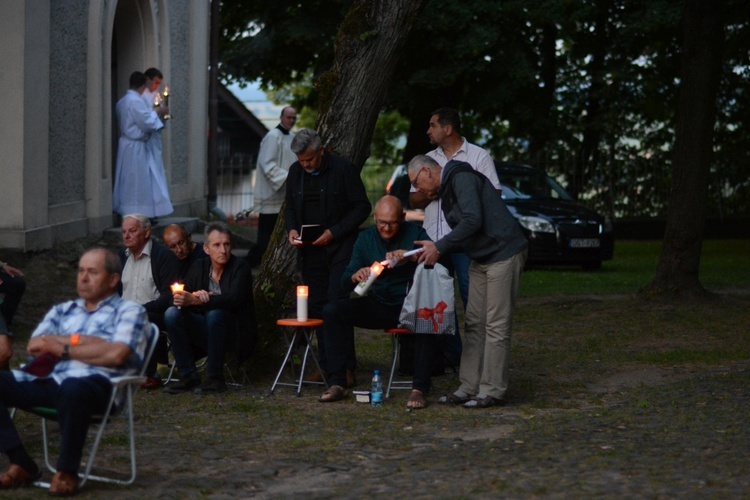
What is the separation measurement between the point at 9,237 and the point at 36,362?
24.4ft

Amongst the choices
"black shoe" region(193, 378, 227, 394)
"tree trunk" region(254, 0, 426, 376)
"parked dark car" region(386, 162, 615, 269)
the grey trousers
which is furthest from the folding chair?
"parked dark car" region(386, 162, 615, 269)

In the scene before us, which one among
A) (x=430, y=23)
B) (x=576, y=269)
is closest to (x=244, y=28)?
(x=430, y=23)

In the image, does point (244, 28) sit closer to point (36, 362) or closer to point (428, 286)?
point (428, 286)

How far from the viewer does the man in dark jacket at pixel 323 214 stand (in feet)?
31.5

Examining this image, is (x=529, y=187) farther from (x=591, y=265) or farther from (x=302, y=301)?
(x=302, y=301)

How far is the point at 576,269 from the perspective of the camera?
20812 millimetres

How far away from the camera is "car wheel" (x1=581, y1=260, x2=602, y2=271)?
20428 mm

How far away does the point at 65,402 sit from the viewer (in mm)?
6164

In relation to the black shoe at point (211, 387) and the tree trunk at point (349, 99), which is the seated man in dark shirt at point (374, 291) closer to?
the black shoe at point (211, 387)

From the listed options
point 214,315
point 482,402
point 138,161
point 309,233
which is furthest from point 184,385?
point 138,161

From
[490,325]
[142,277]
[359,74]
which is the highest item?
[359,74]

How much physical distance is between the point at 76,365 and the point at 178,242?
3.53m

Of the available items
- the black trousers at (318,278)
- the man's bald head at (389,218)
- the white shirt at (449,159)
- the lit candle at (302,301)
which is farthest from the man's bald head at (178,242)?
the white shirt at (449,159)

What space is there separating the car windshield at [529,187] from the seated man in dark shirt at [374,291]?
11619mm
